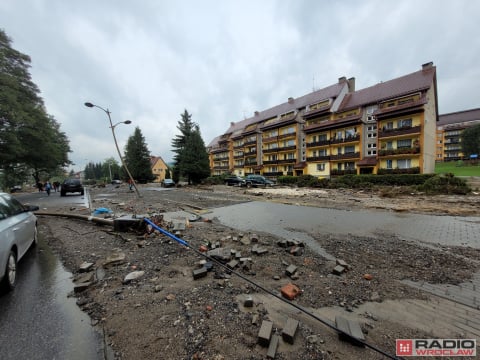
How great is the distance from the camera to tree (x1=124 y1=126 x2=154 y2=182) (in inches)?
1752

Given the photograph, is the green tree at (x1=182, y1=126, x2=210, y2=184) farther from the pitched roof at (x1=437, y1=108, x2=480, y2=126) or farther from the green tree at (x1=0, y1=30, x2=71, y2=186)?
the pitched roof at (x1=437, y1=108, x2=480, y2=126)

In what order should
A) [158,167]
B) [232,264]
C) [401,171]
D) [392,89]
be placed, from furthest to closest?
[158,167] → [392,89] → [401,171] → [232,264]

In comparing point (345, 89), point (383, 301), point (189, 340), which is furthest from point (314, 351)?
point (345, 89)

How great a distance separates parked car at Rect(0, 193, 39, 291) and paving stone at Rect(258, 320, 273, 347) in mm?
4000

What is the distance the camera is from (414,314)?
2.60 meters

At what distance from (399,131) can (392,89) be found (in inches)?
279

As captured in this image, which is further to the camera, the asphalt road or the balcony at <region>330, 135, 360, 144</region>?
the balcony at <region>330, 135, 360, 144</region>

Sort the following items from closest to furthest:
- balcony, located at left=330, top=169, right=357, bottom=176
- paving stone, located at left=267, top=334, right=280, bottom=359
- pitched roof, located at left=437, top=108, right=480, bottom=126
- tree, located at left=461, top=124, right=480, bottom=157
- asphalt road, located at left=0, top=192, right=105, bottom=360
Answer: paving stone, located at left=267, top=334, right=280, bottom=359 < asphalt road, located at left=0, top=192, right=105, bottom=360 < balcony, located at left=330, top=169, right=357, bottom=176 < tree, located at left=461, top=124, right=480, bottom=157 < pitched roof, located at left=437, top=108, right=480, bottom=126

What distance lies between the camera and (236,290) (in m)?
3.08

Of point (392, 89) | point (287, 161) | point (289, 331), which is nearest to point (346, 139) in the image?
point (392, 89)

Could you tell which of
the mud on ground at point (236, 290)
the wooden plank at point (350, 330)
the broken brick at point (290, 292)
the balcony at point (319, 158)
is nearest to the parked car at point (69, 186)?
the mud on ground at point (236, 290)

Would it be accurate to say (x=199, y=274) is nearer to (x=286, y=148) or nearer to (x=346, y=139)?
(x=346, y=139)

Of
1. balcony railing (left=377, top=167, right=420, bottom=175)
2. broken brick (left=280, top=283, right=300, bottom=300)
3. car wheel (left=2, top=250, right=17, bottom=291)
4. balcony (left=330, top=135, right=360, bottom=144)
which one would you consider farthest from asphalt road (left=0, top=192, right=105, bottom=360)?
balcony (left=330, top=135, right=360, bottom=144)

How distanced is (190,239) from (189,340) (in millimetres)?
3517
